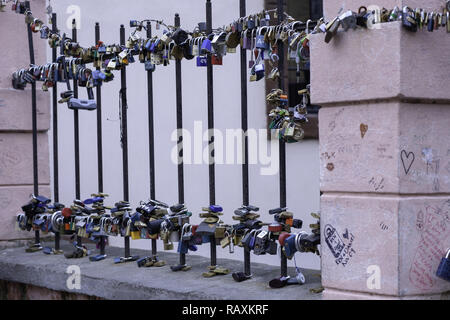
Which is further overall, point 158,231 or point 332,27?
point 158,231

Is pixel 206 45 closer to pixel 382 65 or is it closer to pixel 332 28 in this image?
pixel 332 28

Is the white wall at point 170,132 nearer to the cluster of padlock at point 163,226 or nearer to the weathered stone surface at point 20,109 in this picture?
the weathered stone surface at point 20,109

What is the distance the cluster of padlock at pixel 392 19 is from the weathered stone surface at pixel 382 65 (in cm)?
3

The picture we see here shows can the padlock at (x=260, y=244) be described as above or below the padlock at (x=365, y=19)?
below

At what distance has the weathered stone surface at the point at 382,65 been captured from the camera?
306 cm

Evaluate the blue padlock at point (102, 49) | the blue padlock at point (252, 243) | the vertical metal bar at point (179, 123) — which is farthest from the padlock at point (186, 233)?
the blue padlock at point (102, 49)

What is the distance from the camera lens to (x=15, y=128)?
5355 mm

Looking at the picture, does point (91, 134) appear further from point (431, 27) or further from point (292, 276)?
point (431, 27)

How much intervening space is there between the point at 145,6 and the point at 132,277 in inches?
137
